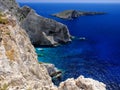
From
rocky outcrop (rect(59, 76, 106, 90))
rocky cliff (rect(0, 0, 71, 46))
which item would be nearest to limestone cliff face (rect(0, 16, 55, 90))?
rocky outcrop (rect(59, 76, 106, 90))

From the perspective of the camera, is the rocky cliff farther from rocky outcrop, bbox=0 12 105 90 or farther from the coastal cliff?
rocky outcrop, bbox=0 12 105 90

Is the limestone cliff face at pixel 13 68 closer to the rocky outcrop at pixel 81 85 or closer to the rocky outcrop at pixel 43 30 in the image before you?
the rocky outcrop at pixel 81 85

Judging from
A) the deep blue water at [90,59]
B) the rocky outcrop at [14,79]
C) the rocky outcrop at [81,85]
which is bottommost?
the deep blue water at [90,59]

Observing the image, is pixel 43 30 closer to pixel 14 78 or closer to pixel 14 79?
pixel 14 78

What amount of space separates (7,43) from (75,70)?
70.2 meters

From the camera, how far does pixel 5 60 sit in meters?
24.5

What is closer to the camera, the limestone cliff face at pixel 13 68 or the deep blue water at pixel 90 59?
the limestone cliff face at pixel 13 68

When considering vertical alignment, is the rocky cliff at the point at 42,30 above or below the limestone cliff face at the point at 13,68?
below

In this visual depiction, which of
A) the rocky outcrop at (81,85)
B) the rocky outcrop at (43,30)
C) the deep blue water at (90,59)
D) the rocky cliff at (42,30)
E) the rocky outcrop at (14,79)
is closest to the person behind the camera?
the rocky outcrop at (14,79)

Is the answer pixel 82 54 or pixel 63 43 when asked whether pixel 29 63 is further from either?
→ pixel 63 43

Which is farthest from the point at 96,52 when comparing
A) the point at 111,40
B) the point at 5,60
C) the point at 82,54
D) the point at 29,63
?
the point at 5,60

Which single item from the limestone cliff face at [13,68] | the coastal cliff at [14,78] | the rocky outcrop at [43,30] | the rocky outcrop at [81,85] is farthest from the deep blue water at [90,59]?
the rocky outcrop at [81,85]

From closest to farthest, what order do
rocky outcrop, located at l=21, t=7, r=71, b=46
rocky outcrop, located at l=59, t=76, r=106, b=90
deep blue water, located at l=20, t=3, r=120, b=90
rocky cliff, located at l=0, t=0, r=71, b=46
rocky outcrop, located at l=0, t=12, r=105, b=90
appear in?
rocky outcrop, located at l=0, t=12, r=105, b=90 < rocky outcrop, located at l=59, t=76, r=106, b=90 < deep blue water, located at l=20, t=3, r=120, b=90 < rocky cliff, located at l=0, t=0, r=71, b=46 < rocky outcrop, located at l=21, t=7, r=71, b=46

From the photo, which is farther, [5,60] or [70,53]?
[70,53]
